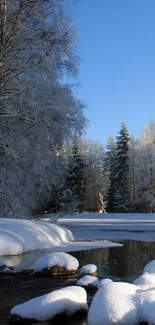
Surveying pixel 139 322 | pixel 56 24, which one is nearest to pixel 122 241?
pixel 56 24

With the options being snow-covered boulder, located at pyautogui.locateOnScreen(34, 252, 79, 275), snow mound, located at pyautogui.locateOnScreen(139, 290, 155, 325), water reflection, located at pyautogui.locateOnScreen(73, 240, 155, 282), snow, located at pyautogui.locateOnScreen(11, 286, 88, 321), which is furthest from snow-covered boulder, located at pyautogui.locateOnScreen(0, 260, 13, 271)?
snow mound, located at pyautogui.locateOnScreen(139, 290, 155, 325)

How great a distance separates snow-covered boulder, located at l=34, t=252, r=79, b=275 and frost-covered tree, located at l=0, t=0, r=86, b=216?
21.5 ft

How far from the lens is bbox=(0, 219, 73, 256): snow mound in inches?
522

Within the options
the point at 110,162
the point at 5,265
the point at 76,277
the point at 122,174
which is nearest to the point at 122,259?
the point at 76,277

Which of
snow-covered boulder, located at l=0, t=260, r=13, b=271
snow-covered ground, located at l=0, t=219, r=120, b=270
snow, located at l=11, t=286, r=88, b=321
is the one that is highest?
snow-covered ground, located at l=0, t=219, r=120, b=270

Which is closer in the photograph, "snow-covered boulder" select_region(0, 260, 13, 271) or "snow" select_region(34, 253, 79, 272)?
→ "snow" select_region(34, 253, 79, 272)

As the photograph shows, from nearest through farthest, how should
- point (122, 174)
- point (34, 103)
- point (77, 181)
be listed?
point (34, 103), point (77, 181), point (122, 174)

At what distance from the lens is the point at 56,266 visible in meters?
10.3

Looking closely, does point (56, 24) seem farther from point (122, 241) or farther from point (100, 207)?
point (100, 207)

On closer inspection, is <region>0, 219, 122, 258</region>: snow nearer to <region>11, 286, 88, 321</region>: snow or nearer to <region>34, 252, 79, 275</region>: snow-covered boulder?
<region>34, 252, 79, 275</region>: snow-covered boulder

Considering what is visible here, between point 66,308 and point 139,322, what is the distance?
3.99ft

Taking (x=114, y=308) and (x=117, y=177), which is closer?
(x=114, y=308)

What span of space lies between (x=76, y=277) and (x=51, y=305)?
3.40 meters

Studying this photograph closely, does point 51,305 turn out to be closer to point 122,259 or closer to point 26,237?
point 122,259
